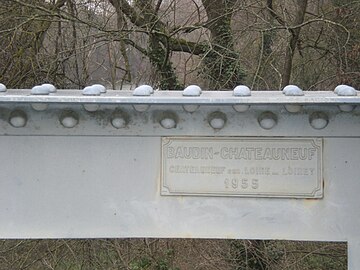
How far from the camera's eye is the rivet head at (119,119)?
8.63 ft

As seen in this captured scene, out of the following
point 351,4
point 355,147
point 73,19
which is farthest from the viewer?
point 351,4

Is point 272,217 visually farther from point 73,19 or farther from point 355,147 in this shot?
point 73,19

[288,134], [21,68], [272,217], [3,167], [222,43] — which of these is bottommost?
[272,217]

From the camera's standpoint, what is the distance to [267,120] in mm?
2561

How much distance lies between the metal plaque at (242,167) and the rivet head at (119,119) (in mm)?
228

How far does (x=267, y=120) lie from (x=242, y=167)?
287 millimetres

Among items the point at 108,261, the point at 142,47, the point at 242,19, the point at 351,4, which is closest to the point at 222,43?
the point at 242,19

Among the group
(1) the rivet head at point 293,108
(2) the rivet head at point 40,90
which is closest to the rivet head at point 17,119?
(2) the rivet head at point 40,90

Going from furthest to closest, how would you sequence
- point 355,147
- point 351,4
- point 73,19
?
point 351,4
point 73,19
point 355,147

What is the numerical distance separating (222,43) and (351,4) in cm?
192

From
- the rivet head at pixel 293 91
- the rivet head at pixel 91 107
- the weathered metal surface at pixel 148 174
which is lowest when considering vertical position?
the weathered metal surface at pixel 148 174

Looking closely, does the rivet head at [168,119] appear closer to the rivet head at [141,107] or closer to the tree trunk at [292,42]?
the rivet head at [141,107]

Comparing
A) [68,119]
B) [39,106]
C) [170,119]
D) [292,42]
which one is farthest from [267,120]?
[292,42]

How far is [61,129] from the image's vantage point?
8.87ft
